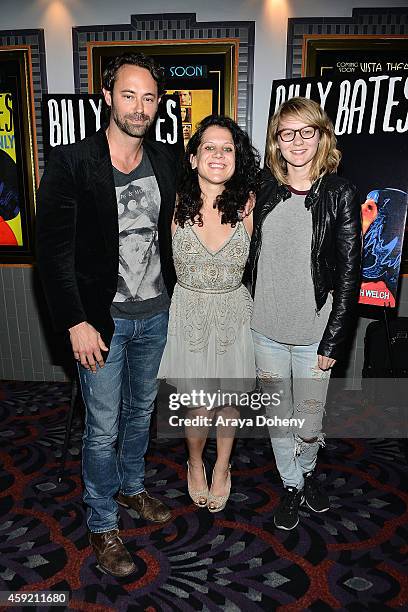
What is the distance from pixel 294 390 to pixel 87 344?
95 cm

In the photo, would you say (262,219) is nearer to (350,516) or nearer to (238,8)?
(350,516)

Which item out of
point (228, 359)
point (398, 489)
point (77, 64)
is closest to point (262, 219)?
point (228, 359)

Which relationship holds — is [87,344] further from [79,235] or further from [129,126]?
[129,126]

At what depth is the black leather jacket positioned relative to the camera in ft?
6.71

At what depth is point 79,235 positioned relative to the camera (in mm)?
1970

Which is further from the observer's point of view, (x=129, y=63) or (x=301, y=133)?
(x=301, y=133)

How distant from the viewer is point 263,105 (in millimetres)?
3697

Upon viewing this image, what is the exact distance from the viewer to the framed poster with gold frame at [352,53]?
11.5 feet

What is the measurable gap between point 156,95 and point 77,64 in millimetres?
2070

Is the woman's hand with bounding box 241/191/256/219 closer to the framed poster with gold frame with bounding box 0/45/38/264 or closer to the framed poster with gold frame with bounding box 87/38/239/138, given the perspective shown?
the framed poster with gold frame with bounding box 87/38/239/138

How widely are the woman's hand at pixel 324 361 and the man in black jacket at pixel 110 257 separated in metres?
0.68

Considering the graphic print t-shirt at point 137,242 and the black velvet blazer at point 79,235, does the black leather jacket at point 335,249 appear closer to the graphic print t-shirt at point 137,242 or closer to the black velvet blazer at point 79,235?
the graphic print t-shirt at point 137,242

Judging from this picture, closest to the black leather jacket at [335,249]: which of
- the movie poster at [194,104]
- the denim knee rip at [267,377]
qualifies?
the denim knee rip at [267,377]

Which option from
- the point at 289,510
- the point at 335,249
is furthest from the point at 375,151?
the point at 289,510
